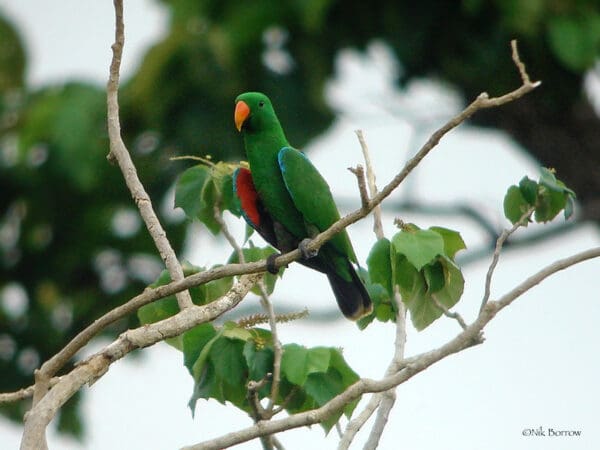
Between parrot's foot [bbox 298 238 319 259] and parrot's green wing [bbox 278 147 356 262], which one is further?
parrot's green wing [bbox 278 147 356 262]

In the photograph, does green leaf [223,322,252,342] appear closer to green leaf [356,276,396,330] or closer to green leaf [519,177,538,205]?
green leaf [356,276,396,330]

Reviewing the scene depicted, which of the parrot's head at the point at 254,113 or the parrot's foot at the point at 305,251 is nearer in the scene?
the parrot's foot at the point at 305,251

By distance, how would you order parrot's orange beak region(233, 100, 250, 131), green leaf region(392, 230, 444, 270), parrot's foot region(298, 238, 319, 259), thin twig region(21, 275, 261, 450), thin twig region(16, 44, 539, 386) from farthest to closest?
parrot's orange beak region(233, 100, 250, 131) < parrot's foot region(298, 238, 319, 259) < green leaf region(392, 230, 444, 270) < thin twig region(16, 44, 539, 386) < thin twig region(21, 275, 261, 450)

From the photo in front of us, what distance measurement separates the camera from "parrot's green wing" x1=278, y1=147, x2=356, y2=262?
191 inches

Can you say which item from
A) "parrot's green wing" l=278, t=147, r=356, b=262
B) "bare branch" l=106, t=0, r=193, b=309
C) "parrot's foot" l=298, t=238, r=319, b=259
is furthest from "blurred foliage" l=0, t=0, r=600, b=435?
"bare branch" l=106, t=0, r=193, b=309

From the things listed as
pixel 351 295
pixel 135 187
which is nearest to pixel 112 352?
pixel 135 187

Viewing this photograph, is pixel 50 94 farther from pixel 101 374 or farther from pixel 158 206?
pixel 101 374

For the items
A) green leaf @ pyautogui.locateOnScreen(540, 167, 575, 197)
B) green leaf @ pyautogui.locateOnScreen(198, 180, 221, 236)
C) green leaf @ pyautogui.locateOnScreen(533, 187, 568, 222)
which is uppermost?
green leaf @ pyautogui.locateOnScreen(198, 180, 221, 236)

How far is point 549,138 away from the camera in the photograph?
1013 cm

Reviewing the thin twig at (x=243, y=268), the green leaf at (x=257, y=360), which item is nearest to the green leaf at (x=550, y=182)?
the thin twig at (x=243, y=268)

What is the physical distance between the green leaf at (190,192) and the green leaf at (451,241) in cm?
83

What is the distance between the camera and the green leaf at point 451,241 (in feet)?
13.0

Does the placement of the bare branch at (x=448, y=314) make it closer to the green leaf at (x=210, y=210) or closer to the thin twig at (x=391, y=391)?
the thin twig at (x=391, y=391)

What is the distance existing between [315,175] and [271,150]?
9.2 inches
